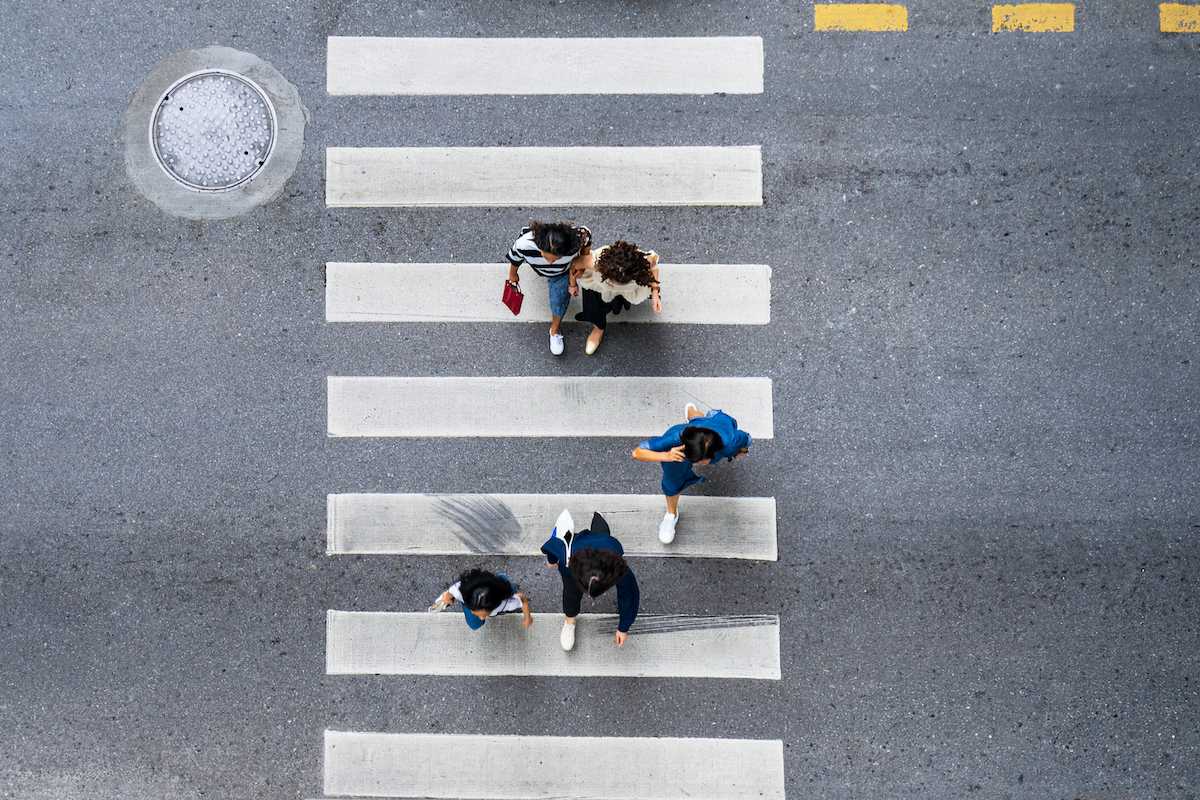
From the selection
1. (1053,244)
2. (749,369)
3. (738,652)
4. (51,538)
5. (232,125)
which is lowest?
(738,652)

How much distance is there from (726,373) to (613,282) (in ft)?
4.01

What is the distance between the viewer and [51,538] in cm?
595

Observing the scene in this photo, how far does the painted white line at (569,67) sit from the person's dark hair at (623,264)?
1590 mm

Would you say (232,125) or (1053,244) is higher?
(232,125)

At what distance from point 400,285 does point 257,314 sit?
103cm

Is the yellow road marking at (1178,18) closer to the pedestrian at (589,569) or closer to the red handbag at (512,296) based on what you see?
the red handbag at (512,296)

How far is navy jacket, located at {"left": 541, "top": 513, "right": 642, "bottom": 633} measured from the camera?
5.09m

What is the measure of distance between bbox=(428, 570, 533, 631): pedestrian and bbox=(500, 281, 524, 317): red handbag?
170 centimetres

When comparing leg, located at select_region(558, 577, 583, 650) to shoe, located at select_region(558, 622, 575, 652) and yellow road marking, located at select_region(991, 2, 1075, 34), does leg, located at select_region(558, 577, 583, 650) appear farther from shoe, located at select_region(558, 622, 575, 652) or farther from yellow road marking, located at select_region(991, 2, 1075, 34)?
yellow road marking, located at select_region(991, 2, 1075, 34)

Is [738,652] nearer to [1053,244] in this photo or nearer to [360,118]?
[1053,244]

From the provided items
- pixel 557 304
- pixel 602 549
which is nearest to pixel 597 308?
pixel 557 304

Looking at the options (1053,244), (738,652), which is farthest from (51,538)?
(1053,244)

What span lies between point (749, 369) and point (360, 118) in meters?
3.25

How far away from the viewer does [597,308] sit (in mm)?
5680
